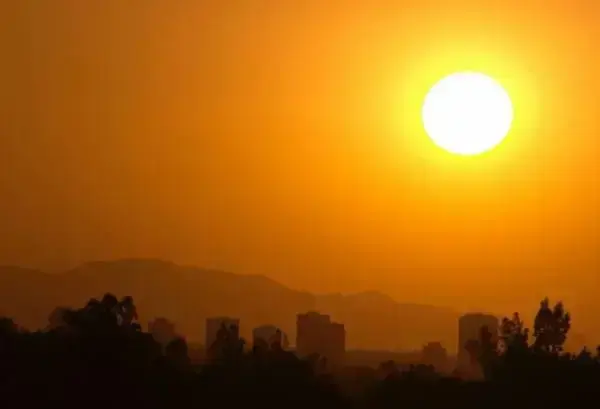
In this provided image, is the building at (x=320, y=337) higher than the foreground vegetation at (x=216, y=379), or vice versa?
the building at (x=320, y=337)

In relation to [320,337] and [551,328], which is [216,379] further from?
[320,337]

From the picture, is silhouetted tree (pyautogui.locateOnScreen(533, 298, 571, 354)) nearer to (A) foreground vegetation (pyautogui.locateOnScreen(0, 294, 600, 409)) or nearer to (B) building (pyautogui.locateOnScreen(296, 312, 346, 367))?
(A) foreground vegetation (pyautogui.locateOnScreen(0, 294, 600, 409))

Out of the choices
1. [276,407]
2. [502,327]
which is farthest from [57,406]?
[502,327]

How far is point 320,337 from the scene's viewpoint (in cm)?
13388

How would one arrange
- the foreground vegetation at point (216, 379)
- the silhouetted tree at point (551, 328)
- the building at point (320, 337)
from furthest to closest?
the building at point (320, 337), the silhouetted tree at point (551, 328), the foreground vegetation at point (216, 379)

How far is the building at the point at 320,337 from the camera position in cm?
12431

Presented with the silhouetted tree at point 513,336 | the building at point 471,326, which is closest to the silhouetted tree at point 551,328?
the silhouetted tree at point 513,336

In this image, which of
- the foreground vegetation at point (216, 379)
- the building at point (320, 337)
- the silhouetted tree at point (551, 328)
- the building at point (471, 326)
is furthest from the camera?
the building at point (320, 337)

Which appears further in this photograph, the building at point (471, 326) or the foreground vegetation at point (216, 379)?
the building at point (471, 326)

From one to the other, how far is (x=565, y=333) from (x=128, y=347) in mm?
22453

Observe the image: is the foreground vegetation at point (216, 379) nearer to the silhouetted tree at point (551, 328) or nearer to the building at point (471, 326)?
the silhouetted tree at point (551, 328)

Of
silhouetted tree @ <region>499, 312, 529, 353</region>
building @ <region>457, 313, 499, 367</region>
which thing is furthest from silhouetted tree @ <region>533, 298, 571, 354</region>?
building @ <region>457, 313, 499, 367</region>

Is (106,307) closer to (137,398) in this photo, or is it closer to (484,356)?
(137,398)

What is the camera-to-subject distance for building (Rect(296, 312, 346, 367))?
12431 cm
